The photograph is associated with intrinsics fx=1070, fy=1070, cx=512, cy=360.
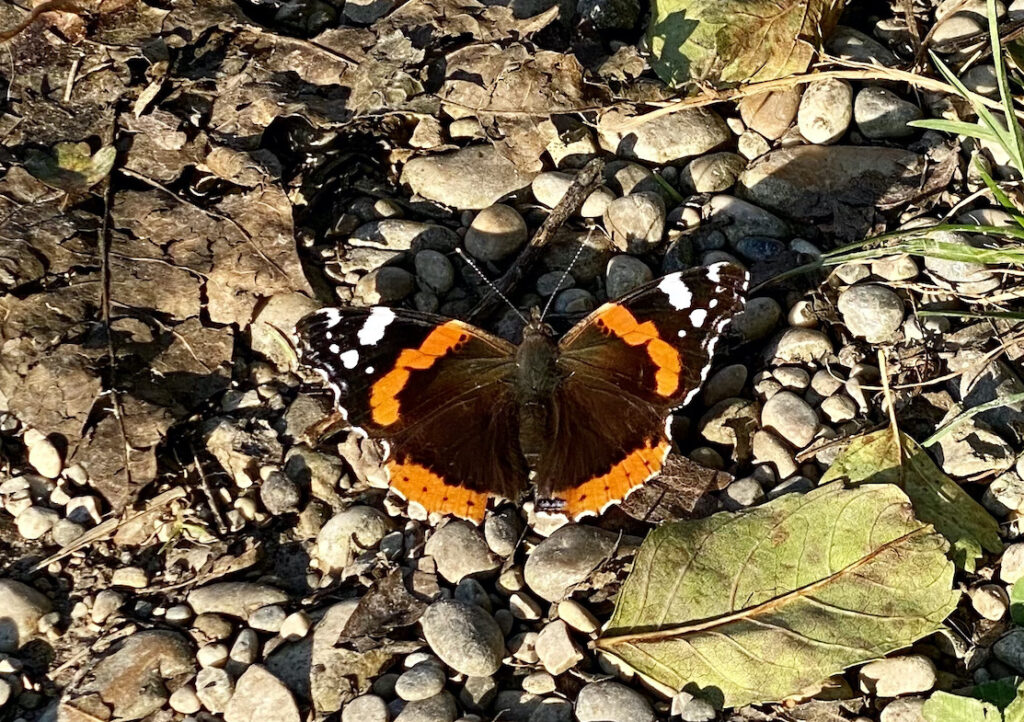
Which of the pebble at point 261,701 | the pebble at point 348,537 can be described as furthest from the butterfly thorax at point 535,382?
the pebble at point 261,701

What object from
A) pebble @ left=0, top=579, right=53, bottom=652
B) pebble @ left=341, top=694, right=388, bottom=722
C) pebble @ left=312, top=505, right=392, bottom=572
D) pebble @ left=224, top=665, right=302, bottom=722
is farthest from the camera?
pebble @ left=312, top=505, right=392, bottom=572

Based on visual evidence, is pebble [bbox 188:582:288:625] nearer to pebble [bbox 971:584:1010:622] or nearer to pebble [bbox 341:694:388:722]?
pebble [bbox 341:694:388:722]

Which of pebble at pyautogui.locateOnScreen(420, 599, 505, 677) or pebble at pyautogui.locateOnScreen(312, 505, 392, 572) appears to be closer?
pebble at pyautogui.locateOnScreen(420, 599, 505, 677)

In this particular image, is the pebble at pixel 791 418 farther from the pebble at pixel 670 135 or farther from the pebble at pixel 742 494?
the pebble at pixel 670 135

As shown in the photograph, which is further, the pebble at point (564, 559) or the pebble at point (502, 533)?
the pebble at point (502, 533)

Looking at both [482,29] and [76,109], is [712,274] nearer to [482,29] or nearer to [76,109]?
[482,29]

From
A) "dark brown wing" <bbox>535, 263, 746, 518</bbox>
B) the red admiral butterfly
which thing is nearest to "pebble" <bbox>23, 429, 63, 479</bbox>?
the red admiral butterfly

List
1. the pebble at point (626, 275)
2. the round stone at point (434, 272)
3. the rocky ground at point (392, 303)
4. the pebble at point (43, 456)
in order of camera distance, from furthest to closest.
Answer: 1. the round stone at point (434, 272)
2. the pebble at point (626, 275)
3. the pebble at point (43, 456)
4. the rocky ground at point (392, 303)
